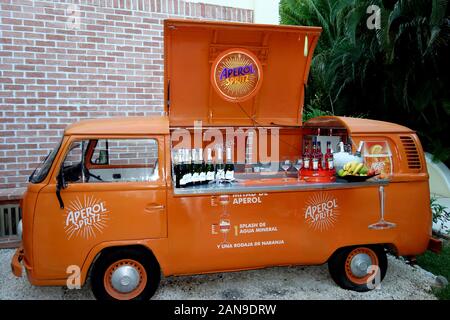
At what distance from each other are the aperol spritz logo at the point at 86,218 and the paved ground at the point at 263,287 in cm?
98

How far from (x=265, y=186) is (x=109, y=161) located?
8.10 feet

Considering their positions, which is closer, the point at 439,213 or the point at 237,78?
the point at 237,78

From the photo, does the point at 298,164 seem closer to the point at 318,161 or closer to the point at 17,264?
the point at 318,161

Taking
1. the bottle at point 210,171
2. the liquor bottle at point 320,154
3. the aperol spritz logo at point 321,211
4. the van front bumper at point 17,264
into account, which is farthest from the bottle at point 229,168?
the van front bumper at point 17,264

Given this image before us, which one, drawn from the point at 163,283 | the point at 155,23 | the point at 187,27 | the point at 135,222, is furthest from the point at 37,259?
the point at 155,23

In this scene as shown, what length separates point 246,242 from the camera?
3963 millimetres

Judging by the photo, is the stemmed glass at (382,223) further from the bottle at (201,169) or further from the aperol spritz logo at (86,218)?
the aperol spritz logo at (86,218)

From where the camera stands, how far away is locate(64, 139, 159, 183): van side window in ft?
12.6

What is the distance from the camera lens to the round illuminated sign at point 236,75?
172 inches

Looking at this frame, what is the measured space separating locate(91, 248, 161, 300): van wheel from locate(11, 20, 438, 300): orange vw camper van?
0.04 feet

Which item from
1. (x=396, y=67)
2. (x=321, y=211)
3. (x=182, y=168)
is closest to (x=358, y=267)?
(x=321, y=211)

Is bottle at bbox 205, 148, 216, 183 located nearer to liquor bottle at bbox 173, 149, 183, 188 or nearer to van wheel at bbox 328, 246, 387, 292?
liquor bottle at bbox 173, 149, 183, 188

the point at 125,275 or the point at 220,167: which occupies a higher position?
the point at 220,167

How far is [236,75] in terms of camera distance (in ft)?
14.6
